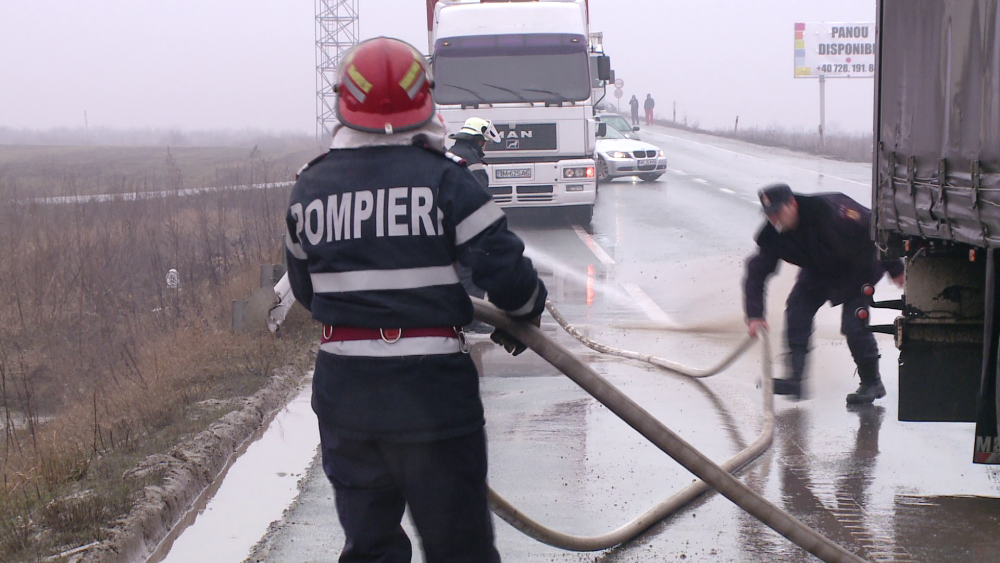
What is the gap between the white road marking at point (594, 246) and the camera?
13.8m

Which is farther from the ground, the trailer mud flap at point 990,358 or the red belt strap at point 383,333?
the red belt strap at point 383,333

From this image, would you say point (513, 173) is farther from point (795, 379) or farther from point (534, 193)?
point (795, 379)

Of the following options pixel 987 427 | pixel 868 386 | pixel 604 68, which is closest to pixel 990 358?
pixel 987 427

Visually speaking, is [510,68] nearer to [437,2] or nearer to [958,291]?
[437,2]

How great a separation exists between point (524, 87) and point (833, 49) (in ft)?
132

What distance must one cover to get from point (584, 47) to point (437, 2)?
108 inches

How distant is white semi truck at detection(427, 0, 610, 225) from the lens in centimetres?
1491

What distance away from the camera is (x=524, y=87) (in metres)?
15.1

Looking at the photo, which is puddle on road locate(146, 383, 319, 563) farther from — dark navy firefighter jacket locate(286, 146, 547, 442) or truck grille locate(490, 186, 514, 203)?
truck grille locate(490, 186, 514, 203)

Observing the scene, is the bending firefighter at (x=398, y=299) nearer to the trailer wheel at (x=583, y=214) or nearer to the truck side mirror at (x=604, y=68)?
the truck side mirror at (x=604, y=68)

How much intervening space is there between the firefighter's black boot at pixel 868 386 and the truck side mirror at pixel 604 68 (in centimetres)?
999

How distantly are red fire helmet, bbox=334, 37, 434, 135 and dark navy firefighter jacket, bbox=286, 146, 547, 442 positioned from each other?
0.08 m

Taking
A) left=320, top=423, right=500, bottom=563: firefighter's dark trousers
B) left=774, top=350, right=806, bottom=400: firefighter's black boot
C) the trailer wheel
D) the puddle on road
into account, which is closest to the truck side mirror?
the trailer wheel

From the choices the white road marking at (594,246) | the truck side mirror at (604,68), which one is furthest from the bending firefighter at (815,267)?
the truck side mirror at (604,68)
